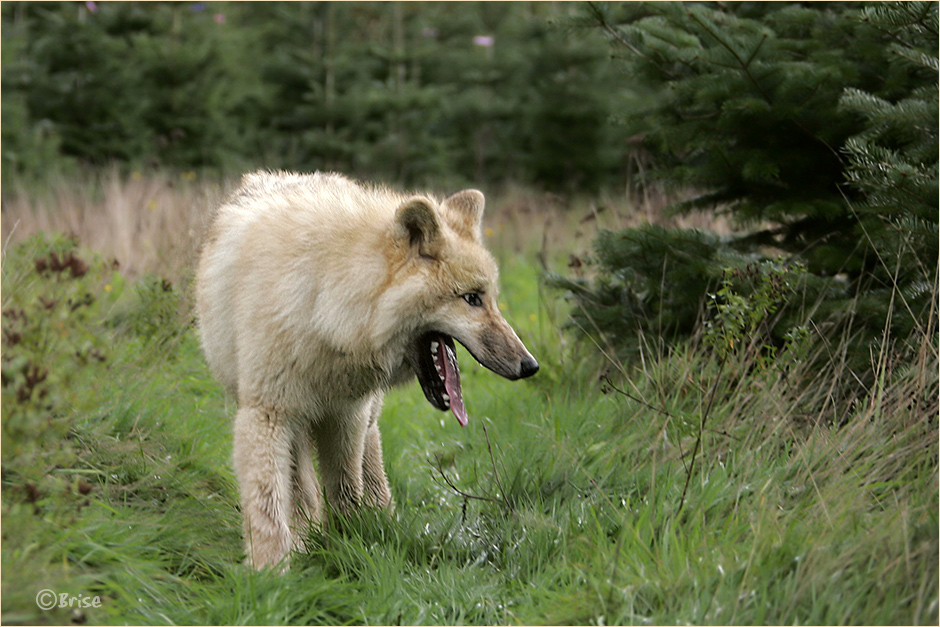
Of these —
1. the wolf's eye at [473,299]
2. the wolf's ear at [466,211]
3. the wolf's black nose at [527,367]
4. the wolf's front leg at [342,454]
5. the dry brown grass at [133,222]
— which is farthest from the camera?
the dry brown grass at [133,222]

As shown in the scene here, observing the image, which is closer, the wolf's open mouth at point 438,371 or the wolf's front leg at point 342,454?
the wolf's open mouth at point 438,371

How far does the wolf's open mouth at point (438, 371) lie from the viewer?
3.96 meters

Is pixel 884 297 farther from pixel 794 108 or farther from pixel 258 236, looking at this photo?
pixel 258 236

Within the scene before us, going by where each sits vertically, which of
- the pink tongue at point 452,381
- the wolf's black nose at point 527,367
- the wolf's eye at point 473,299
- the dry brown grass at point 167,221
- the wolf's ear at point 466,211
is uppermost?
the wolf's ear at point 466,211

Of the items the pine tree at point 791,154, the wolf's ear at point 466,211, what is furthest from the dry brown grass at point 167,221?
the wolf's ear at point 466,211

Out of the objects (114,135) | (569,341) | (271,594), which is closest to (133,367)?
(271,594)

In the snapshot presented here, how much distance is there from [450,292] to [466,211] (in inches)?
24.4

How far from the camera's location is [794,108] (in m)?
5.27

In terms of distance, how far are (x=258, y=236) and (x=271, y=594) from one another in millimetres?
1816

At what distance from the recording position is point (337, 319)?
12.6 feet

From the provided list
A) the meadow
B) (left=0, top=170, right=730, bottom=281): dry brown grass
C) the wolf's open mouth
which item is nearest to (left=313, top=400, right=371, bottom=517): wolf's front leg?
the meadow
